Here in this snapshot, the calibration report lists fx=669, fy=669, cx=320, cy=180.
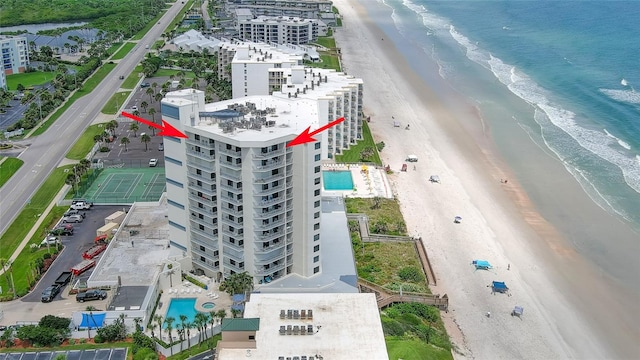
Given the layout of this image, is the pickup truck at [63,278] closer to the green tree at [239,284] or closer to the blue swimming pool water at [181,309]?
the blue swimming pool water at [181,309]

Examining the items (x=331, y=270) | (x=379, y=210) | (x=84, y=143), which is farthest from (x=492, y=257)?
(x=84, y=143)

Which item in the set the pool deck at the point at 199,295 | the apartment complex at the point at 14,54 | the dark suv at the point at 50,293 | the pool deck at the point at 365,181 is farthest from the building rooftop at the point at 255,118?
the apartment complex at the point at 14,54

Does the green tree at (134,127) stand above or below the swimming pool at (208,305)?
above

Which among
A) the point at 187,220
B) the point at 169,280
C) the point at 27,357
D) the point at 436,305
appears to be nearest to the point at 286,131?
the point at 187,220

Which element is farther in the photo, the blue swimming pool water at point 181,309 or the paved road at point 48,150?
the paved road at point 48,150

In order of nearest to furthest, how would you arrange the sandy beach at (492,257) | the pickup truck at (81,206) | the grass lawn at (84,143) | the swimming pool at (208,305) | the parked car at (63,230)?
the swimming pool at (208,305) < the sandy beach at (492,257) < the parked car at (63,230) < the pickup truck at (81,206) < the grass lawn at (84,143)

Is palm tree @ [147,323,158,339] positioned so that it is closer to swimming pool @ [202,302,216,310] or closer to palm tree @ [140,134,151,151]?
swimming pool @ [202,302,216,310]

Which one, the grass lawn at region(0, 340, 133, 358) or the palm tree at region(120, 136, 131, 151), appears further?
the palm tree at region(120, 136, 131, 151)

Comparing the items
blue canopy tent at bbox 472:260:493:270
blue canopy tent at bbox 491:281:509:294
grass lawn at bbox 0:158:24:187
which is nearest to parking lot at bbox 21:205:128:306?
grass lawn at bbox 0:158:24:187
